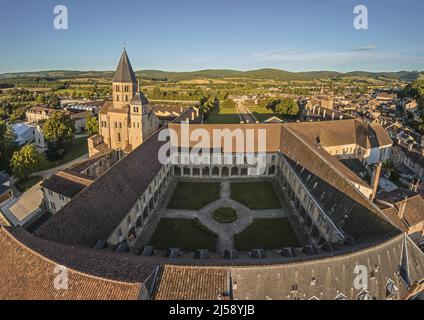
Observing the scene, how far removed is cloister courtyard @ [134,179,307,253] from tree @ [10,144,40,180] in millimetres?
23715

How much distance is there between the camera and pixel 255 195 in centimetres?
4284

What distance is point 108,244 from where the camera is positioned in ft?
78.0

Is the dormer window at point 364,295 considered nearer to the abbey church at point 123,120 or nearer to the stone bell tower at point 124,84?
the abbey church at point 123,120

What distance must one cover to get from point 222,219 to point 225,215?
96 cm

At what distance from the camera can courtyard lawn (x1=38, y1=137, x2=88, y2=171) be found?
56.3 meters

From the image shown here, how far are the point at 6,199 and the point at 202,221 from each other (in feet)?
94.9

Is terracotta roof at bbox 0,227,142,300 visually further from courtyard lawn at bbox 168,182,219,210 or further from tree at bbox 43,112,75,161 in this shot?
tree at bbox 43,112,75,161

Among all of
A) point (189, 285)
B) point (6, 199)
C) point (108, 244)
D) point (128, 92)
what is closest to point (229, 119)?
point (128, 92)

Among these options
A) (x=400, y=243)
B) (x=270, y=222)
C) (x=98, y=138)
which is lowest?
(x=270, y=222)

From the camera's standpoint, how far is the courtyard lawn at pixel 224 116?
10350 cm

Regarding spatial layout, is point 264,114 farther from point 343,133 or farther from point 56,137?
point 56,137

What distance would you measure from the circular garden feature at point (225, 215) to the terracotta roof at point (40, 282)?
73.6 feet

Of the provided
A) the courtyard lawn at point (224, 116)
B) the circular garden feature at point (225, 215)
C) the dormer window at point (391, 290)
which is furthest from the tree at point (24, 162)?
the courtyard lawn at point (224, 116)
